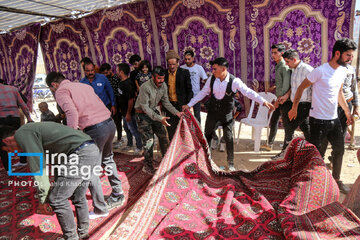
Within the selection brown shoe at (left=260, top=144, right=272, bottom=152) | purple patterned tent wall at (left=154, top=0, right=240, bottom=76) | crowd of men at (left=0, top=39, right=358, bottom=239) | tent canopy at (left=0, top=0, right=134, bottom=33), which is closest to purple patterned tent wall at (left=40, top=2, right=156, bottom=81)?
tent canopy at (left=0, top=0, right=134, bottom=33)

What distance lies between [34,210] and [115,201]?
43.5 inches

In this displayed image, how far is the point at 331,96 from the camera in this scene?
3.02 m

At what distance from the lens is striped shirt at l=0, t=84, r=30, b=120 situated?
4.20 m

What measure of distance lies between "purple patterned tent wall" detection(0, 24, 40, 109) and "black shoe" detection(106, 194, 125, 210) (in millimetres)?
6533

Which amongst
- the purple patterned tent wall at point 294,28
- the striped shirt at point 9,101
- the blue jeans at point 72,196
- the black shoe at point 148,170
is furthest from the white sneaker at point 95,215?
the purple patterned tent wall at point 294,28

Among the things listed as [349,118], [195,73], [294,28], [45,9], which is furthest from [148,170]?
[45,9]

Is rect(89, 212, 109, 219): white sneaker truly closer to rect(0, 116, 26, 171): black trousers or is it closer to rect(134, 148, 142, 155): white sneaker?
rect(134, 148, 142, 155): white sneaker

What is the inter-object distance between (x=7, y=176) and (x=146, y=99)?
3.04 meters

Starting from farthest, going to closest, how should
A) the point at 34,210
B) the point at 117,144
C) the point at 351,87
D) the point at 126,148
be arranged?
1. the point at 117,144
2. the point at 126,148
3. the point at 351,87
4. the point at 34,210

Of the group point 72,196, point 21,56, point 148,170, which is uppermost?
point 21,56

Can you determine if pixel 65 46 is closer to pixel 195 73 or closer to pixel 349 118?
pixel 195 73

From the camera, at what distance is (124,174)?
4.22 m

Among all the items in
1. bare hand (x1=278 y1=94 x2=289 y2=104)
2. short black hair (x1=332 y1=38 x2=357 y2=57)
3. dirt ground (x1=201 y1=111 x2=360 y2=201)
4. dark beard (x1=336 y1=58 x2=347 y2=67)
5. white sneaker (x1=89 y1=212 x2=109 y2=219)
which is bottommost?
dirt ground (x1=201 y1=111 x2=360 y2=201)

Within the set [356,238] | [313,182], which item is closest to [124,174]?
[313,182]
